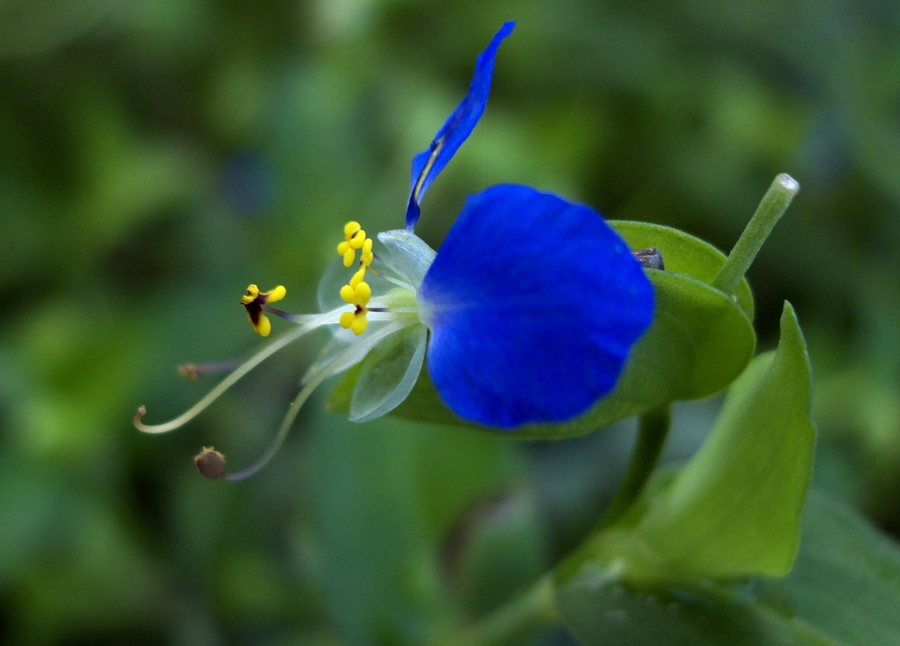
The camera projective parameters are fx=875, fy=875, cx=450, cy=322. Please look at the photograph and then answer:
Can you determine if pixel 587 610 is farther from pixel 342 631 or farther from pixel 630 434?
pixel 630 434

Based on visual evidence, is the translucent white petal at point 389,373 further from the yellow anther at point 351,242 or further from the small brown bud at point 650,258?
the small brown bud at point 650,258

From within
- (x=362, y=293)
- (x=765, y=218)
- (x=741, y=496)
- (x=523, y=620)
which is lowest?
(x=523, y=620)

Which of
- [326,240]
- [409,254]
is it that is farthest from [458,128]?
[326,240]

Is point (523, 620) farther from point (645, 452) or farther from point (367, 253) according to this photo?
point (367, 253)

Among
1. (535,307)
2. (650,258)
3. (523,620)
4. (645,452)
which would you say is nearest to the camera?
(535,307)

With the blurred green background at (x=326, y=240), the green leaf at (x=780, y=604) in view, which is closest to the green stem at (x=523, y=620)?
the green leaf at (x=780, y=604)
